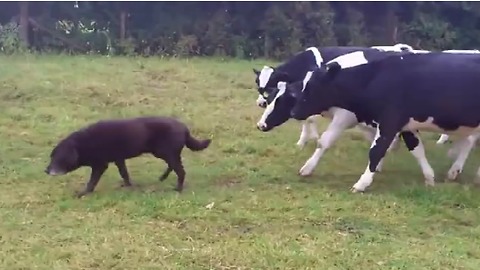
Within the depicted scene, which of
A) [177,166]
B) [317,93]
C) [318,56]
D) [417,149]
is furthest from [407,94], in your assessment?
[318,56]

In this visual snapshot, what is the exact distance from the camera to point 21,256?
5082 mm

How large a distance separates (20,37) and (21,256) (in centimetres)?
1290

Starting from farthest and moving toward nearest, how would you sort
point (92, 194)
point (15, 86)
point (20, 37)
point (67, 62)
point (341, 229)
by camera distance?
1. point (20, 37)
2. point (67, 62)
3. point (15, 86)
4. point (92, 194)
5. point (341, 229)

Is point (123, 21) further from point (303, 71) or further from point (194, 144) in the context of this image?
point (194, 144)

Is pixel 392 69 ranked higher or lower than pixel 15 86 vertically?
higher

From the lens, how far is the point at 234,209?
6.24m

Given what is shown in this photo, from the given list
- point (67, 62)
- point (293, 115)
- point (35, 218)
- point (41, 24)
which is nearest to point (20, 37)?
point (41, 24)

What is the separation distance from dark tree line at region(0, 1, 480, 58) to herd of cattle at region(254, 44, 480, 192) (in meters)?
10.1

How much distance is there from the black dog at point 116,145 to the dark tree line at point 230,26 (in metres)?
11.2

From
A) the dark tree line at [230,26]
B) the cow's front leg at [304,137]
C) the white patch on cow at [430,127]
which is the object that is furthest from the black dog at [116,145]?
the dark tree line at [230,26]

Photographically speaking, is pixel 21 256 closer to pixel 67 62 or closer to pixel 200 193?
pixel 200 193

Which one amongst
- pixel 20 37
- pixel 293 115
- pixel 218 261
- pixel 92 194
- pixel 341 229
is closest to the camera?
pixel 218 261

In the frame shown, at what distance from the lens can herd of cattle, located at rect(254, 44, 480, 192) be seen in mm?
6945

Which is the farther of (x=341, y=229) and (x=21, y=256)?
(x=341, y=229)
